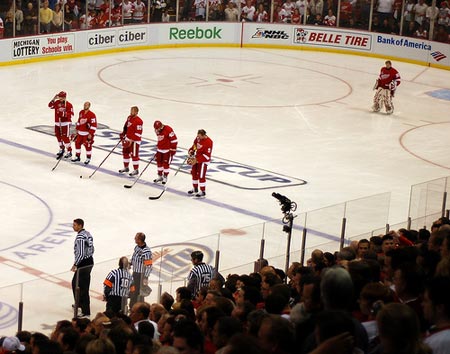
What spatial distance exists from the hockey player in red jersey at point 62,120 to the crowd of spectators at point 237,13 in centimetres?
899

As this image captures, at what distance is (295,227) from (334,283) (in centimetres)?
656

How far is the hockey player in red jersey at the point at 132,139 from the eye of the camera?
1792 cm

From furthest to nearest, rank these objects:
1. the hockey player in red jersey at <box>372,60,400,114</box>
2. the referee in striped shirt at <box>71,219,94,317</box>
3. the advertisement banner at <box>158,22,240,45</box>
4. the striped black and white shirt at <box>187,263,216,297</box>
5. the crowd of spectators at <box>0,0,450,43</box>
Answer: the advertisement banner at <box>158,22,240,45</box> < the crowd of spectators at <box>0,0,450,43</box> < the hockey player in red jersey at <box>372,60,400,114</box> < the striped black and white shirt at <box>187,263,216,297</box> < the referee in striped shirt at <box>71,219,94,317</box>

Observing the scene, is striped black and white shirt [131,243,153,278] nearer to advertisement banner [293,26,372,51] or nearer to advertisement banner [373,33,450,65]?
advertisement banner [373,33,450,65]

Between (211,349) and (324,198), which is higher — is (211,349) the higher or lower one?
the higher one

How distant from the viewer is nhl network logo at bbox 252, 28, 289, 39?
32719 mm

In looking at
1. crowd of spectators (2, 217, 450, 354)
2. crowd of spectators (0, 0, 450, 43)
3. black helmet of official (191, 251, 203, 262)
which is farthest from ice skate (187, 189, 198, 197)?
crowd of spectators (0, 0, 450, 43)

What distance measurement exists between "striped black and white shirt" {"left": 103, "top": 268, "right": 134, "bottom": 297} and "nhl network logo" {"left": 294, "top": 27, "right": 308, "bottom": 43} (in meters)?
23.2

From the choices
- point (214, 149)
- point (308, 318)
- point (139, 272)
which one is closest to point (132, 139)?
point (214, 149)

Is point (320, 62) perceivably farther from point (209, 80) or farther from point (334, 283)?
point (334, 283)

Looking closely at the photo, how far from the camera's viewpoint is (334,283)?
546 centimetres

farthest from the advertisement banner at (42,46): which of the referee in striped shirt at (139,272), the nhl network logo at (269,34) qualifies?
the referee in striped shirt at (139,272)

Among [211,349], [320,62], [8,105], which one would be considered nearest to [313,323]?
[211,349]

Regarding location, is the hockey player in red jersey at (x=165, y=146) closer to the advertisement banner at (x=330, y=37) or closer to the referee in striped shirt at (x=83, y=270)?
the referee in striped shirt at (x=83, y=270)
